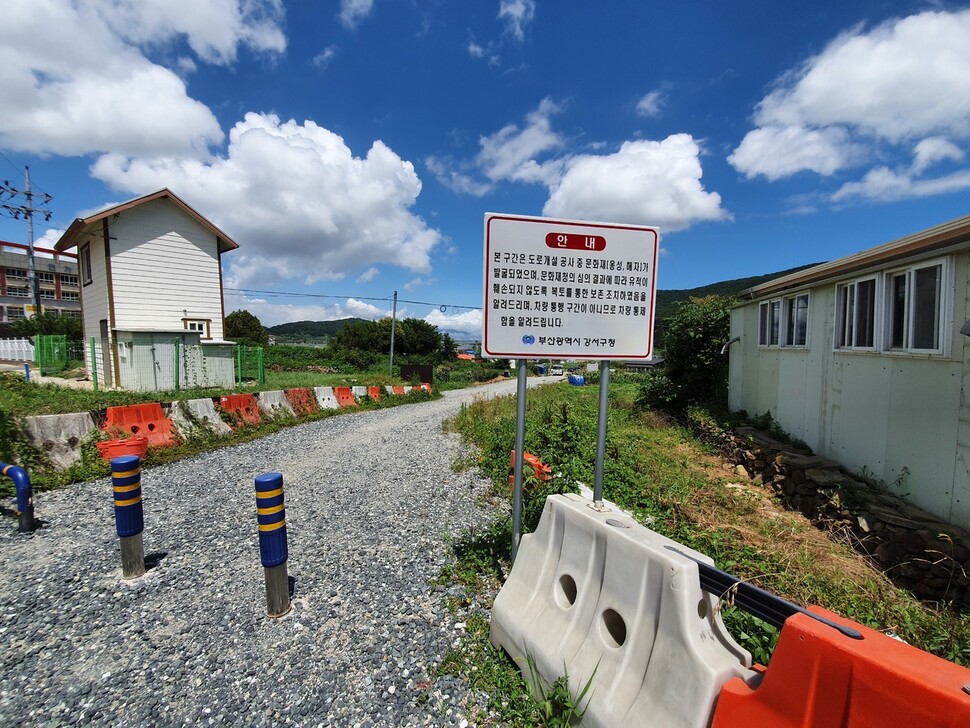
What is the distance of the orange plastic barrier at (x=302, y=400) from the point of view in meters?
13.1

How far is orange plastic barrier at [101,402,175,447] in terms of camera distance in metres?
7.98

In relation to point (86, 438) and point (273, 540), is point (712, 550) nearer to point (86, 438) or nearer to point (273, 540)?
point (273, 540)

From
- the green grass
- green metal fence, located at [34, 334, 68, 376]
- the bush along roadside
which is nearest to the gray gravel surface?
the green grass

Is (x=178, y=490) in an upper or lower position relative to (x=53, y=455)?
lower

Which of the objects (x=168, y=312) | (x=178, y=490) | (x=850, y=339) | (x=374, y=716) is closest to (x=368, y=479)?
(x=178, y=490)

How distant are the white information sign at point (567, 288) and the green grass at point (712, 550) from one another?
7.01 feet

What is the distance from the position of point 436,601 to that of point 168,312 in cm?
1899

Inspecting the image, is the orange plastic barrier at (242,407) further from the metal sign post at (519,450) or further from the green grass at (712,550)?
the metal sign post at (519,450)

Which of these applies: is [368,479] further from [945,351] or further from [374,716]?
[945,351]

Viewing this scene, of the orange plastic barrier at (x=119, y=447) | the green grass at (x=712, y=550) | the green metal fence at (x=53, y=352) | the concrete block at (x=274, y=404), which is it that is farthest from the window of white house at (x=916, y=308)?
the green metal fence at (x=53, y=352)

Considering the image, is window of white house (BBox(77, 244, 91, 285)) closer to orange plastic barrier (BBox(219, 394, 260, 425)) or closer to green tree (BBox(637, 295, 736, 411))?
orange plastic barrier (BBox(219, 394, 260, 425))

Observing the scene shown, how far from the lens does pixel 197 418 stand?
374 inches

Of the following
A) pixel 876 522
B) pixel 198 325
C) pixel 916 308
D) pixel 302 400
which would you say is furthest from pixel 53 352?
pixel 916 308

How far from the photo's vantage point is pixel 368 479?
720 centimetres
